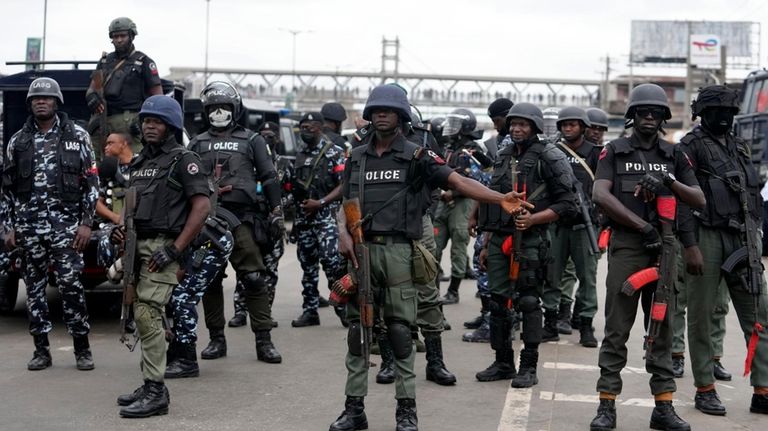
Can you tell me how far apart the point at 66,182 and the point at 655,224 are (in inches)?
175

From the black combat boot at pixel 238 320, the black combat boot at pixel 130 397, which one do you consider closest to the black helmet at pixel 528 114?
the black combat boot at pixel 130 397

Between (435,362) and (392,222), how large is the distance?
1.83 m

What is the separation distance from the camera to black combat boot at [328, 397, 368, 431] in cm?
649

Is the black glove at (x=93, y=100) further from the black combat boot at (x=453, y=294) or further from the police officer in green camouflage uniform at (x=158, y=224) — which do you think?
the black combat boot at (x=453, y=294)

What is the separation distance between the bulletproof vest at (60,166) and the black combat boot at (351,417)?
10.4 ft

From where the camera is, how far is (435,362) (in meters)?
8.08

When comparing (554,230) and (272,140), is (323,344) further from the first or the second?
(272,140)

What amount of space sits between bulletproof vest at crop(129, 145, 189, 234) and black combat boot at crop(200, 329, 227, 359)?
6.89ft

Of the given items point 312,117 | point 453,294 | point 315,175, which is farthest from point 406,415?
point 453,294

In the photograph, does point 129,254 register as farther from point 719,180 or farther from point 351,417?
point 719,180

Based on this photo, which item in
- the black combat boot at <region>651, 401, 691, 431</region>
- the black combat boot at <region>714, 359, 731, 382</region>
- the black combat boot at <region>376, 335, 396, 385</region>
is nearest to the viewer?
the black combat boot at <region>651, 401, 691, 431</region>

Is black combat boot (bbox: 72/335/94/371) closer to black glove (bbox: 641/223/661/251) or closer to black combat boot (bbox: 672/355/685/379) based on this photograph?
black glove (bbox: 641/223/661/251)

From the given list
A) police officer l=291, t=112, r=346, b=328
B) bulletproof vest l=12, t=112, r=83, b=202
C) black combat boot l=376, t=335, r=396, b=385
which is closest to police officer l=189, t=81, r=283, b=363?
bulletproof vest l=12, t=112, r=83, b=202

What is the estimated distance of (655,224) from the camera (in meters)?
6.66
